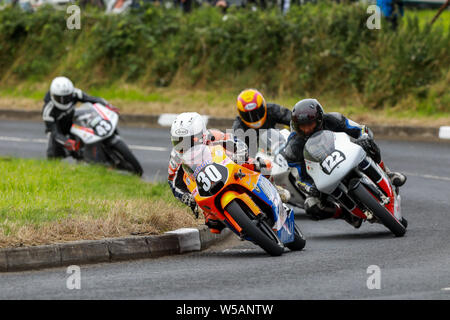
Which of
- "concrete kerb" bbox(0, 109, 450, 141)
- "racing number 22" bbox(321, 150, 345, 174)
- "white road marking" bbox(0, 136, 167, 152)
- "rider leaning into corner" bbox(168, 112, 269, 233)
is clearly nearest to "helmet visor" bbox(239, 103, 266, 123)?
"racing number 22" bbox(321, 150, 345, 174)

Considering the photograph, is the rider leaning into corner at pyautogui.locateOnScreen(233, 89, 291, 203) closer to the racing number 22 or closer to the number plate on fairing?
the racing number 22

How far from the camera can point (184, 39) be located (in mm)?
24219

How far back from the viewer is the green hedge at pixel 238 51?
20766 mm

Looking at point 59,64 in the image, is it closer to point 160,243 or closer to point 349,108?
point 349,108

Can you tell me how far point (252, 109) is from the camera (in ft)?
39.9

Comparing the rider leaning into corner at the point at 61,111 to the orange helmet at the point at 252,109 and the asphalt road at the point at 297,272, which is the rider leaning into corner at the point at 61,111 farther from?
the asphalt road at the point at 297,272

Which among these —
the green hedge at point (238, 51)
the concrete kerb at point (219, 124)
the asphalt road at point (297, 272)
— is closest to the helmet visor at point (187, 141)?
the asphalt road at point (297, 272)

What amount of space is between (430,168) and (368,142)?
5265 mm

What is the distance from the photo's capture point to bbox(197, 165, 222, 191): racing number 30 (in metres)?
8.86

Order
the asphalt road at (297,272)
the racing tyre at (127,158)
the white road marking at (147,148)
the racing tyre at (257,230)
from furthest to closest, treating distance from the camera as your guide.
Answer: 1. the white road marking at (147,148)
2. the racing tyre at (127,158)
3. the racing tyre at (257,230)
4. the asphalt road at (297,272)

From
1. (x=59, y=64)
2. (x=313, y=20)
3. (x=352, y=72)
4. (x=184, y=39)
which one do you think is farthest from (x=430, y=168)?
(x=59, y=64)

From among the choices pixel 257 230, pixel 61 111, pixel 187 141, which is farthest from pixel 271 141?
pixel 61 111

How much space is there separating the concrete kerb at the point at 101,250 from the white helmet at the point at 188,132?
35.7 inches

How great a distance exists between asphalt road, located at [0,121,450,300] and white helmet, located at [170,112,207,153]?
3.47 ft
